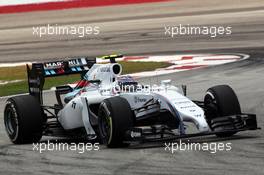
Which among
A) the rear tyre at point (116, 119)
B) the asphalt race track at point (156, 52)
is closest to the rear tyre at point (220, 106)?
the asphalt race track at point (156, 52)

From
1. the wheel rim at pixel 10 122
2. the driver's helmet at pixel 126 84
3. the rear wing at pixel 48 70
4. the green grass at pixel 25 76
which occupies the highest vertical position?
the green grass at pixel 25 76

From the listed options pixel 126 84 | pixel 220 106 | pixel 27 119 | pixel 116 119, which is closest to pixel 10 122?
pixel 27 119

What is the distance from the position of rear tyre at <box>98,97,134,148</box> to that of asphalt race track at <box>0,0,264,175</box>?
0.40ft

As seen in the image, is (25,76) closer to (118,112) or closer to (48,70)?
(48,70)

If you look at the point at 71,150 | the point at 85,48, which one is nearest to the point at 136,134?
the point at 71,150

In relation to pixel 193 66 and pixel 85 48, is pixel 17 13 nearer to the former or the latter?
pixel 85 48

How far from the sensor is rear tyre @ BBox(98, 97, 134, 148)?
8961 millimetres

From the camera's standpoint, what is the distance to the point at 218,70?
1836cm

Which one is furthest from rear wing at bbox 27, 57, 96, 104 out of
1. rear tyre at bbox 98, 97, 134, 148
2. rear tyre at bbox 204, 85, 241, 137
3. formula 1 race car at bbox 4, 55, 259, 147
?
rear tyre at bbox 204, 85, 241, 137

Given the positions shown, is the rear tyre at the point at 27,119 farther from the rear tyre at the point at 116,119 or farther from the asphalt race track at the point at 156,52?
the rear tyre at the point at 116,119

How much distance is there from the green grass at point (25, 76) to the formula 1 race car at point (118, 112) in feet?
22.1

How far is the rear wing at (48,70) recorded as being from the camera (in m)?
10.8

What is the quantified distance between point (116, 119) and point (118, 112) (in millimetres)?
82

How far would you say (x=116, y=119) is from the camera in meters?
8.95
